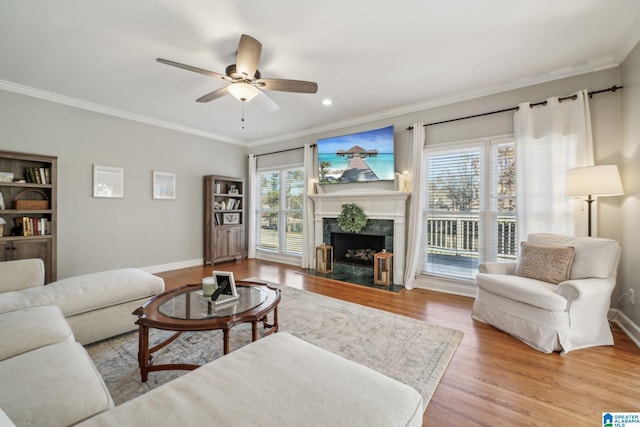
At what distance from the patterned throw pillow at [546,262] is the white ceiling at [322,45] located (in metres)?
1.99

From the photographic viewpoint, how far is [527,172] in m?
3.17

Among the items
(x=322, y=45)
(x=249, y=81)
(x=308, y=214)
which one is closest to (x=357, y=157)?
(x=308, y=214)

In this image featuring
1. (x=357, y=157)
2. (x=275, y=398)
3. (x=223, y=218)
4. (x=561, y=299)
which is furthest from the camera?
(x=223, y=218)

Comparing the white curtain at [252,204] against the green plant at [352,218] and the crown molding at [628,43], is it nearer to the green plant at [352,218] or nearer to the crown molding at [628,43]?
the green plant at [352,218]

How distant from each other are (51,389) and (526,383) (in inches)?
104

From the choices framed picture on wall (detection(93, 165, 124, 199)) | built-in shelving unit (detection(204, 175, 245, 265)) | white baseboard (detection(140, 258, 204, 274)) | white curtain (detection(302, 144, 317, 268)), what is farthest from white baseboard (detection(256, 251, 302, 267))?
framed picture on wall (detection(93, 165, 124, 199))

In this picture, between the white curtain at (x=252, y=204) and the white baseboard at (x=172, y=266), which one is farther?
the white curtain at (x=252, y=204)

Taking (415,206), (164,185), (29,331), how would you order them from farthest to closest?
1. (164,185)
2. (415,206)
3. (29,331)

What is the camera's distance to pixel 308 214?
524 cm

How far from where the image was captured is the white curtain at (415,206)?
154 inches

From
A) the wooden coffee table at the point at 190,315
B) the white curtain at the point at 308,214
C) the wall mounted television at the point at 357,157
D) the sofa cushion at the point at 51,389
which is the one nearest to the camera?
the sofa cushion at the point at 51,389

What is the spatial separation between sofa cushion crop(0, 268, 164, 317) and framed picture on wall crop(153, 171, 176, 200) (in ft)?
8.15

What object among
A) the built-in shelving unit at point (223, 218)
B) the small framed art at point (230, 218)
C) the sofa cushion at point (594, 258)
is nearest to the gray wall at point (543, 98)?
the sofa cushion at point (594, 258)

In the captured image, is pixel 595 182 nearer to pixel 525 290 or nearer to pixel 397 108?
pixel 525 290
